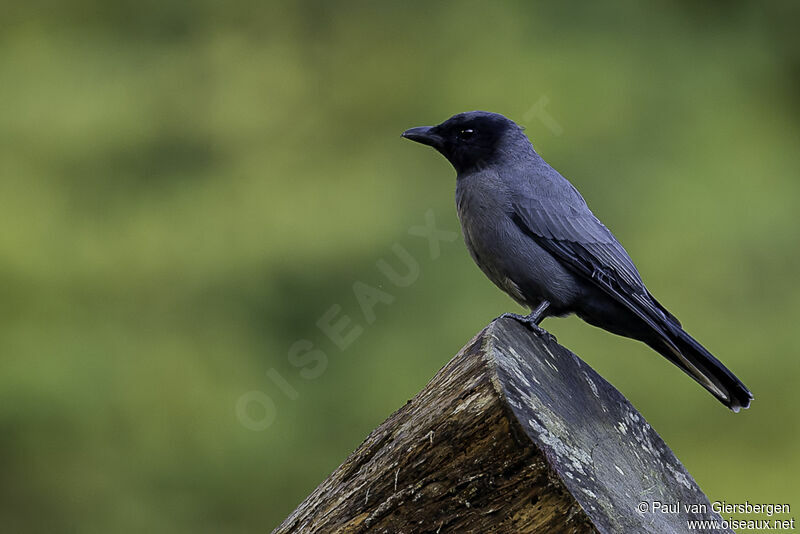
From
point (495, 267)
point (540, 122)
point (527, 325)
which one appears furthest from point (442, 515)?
point (540, 122)

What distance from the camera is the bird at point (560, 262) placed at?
324 cm

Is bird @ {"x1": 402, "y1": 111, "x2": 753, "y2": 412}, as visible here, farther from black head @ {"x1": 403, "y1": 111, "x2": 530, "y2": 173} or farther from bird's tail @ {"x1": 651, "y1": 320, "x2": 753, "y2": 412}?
black head @ {"x1": 403, "y1": 111, "x2": 530, "y2": 173}

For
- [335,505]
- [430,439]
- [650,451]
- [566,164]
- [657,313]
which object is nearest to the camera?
[430,439]

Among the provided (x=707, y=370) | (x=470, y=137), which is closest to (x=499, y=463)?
(x=707, y=370)

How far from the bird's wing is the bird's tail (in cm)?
8

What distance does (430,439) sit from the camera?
1741 mm

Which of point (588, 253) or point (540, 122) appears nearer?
point (588, 253)

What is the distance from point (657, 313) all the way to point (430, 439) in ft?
5.83

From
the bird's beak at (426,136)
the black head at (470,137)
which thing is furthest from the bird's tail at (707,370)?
the bird's beak at (426,136)

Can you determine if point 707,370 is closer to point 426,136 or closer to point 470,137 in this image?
point 470,137

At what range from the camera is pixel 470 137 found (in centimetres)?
384

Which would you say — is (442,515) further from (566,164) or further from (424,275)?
(566,164)

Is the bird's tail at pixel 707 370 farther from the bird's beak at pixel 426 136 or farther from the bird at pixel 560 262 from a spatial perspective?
the bird's beak at pixel 426 136

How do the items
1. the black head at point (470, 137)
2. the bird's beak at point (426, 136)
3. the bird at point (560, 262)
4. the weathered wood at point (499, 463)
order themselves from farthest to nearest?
1. the bird's beak at point (426, 136)
2. the black head at point (470, 137)
3. the bird at point (560, 262)
4. the weathered wood at point (499, 463)
